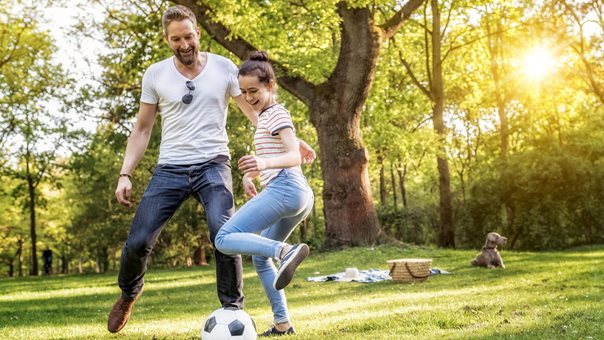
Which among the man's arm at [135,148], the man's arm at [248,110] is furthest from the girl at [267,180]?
the man's arm at [135,148]

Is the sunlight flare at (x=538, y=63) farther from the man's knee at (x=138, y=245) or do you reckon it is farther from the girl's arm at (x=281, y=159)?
the man's knee at (x=138, y=245)

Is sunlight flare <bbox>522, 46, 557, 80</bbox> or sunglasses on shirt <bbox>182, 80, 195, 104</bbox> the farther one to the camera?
sunlight flare <bbox>522, 46, 557, 80</bbox>

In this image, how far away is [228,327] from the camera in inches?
199

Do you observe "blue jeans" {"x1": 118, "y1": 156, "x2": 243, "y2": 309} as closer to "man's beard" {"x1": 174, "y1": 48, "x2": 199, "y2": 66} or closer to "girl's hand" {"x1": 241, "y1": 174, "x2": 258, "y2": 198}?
"girl's hand" {"x1": 241, "y1": 174, "x2": 258, "y2": 198}

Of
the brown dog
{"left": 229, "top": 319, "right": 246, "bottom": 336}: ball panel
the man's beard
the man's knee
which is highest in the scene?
the man's beard

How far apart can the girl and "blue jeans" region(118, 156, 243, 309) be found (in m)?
0.26

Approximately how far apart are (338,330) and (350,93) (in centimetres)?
1268

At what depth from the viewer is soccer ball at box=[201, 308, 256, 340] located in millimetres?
5047

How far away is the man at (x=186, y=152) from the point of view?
18.0 feet

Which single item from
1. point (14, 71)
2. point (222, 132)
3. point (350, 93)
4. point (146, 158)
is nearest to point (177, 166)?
point (222, 132)

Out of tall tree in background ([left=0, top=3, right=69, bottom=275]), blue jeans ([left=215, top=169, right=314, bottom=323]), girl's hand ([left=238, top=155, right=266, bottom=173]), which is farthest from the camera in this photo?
tall tree in background ([left=0, top=3, right=69, bottom=275])

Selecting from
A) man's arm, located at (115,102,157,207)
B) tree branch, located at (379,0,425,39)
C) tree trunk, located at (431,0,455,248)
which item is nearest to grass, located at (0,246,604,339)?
man's arm, located at (115,102,157,207)

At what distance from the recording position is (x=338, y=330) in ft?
19.3

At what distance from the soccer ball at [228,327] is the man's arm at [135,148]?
1.29 m
